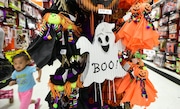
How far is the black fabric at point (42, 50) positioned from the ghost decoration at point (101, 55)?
15 centimetres

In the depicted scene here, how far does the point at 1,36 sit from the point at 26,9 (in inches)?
92.2

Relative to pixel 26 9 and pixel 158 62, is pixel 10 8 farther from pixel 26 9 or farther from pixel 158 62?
pixel 158 62

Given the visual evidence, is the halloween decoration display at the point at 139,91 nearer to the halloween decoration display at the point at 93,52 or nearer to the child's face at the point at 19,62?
the halloween decoration display at the point at 93,52

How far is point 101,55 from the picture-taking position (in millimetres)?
844

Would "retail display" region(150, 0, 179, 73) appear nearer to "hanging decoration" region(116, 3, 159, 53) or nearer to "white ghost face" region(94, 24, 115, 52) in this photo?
"hanging decoration" region(116, 3, 159, 53)

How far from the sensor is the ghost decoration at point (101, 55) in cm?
82

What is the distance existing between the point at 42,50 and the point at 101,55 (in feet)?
0.98

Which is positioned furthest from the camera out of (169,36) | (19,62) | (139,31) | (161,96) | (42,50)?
(169,36)

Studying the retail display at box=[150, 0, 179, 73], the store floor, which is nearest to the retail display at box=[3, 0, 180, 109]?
the store floor

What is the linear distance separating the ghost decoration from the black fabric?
0.15m

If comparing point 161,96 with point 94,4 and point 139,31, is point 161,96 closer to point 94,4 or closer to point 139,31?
point 139,31

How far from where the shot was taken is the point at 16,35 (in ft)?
10.2

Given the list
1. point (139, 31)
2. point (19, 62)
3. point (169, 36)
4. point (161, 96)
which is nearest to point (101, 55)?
point (139, 31)

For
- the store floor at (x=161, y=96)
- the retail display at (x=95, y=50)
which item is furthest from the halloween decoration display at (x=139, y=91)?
the store floor at (x=161, y=96)
